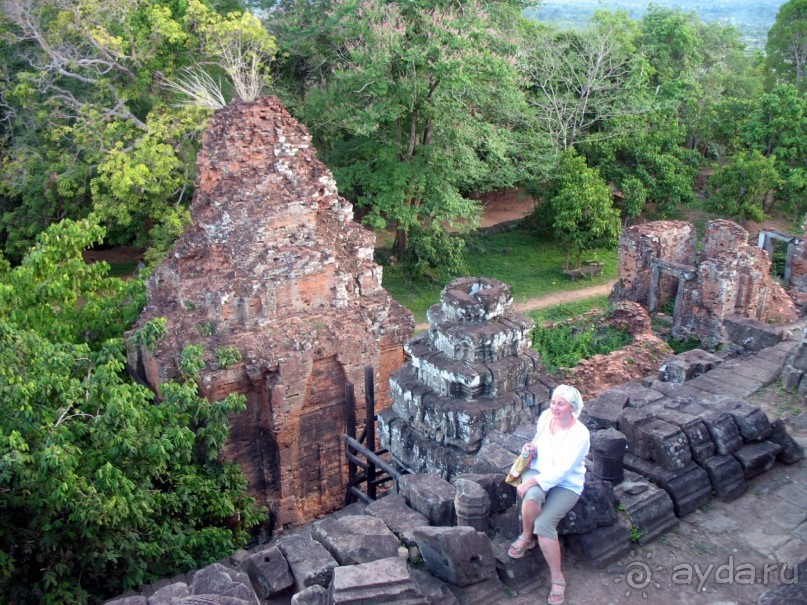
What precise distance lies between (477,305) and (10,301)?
6.60 meters

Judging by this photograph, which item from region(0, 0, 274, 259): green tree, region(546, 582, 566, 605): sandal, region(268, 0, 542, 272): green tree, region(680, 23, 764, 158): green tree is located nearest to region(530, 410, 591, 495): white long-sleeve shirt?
region(546, 582, 566, 605): sandal

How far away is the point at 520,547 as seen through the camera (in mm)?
4688

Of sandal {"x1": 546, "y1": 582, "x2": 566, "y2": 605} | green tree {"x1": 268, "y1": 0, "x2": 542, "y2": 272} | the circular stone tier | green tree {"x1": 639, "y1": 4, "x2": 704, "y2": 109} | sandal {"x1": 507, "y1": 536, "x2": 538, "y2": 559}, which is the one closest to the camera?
sandal {"x1": 546, "y1": 582, "x2": 566, "y2": 605}

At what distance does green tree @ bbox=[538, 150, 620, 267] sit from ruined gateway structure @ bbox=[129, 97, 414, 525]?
40.5 ft

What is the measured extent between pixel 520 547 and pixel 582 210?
17.9m

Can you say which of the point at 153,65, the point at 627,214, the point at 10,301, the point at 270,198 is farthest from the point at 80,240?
the point at 627,214

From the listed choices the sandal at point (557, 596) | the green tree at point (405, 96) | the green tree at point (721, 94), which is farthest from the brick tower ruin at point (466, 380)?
the green tree at point (721, 94)

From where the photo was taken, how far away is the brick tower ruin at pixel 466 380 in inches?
245

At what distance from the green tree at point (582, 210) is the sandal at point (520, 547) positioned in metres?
17.4

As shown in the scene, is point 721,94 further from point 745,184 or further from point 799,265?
point 799,265

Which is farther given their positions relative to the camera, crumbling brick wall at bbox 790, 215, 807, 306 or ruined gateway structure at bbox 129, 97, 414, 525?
crumbling brick wall at bbox 790, 215, 807, 306

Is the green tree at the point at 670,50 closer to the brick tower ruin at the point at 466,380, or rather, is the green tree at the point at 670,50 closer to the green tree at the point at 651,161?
the green tree at the point at 651,161

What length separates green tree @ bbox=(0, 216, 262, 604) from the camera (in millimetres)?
6184

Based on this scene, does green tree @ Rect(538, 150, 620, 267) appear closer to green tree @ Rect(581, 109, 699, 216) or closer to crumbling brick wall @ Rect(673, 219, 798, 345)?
green tree @ Rect(581, 109, 699, 216)
